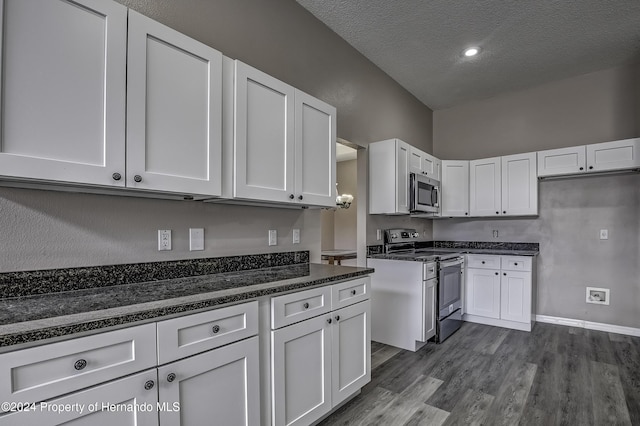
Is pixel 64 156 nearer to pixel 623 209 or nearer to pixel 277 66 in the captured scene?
pixel 277 66

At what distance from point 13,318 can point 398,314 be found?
2.92 meters

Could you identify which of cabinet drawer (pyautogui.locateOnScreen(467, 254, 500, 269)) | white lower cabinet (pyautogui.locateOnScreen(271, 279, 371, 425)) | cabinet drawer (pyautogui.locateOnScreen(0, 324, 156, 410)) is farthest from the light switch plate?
cabinet drawer (pyautogui.locateOnScreen(467, 254, 500, 269))

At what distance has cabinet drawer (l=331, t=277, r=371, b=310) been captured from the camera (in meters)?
1.95

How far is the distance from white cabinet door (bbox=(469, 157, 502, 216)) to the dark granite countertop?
3.12 m

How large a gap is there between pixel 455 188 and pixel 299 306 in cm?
337

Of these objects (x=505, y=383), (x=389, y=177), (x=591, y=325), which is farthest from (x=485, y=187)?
(x=505, y=383)

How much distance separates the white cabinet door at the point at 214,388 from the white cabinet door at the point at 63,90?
31.1 inches

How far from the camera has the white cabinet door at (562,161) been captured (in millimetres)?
3619

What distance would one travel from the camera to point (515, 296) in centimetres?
370

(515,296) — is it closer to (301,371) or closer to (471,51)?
(471,51)

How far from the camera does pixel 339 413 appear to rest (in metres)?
2.08

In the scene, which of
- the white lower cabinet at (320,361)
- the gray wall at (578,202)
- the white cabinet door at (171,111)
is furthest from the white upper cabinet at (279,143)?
the gray wall at (578,202)

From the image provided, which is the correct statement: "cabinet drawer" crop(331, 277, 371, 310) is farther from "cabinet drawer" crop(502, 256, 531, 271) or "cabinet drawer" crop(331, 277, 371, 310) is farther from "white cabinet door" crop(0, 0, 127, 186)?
"cabinet drawer" crop(502, 256, 531, 271)

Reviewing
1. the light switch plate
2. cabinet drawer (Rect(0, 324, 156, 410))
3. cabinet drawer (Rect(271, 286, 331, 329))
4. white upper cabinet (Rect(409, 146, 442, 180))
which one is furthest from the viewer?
white upper cabinet (Rect(409, 146, 442, 180))
